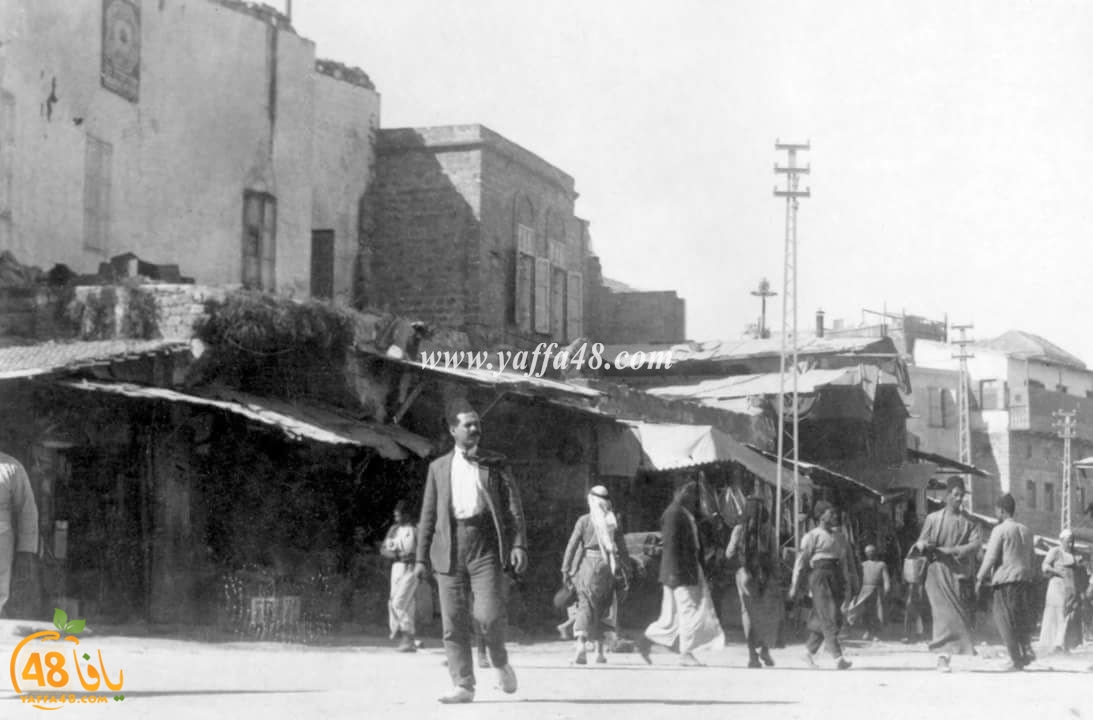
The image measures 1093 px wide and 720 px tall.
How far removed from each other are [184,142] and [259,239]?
1947 millimetres

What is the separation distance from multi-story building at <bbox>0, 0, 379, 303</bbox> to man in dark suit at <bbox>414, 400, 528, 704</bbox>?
9.68 metres

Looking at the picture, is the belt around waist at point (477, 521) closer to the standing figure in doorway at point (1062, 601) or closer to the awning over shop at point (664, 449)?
the awning over shop at point (664, 449)

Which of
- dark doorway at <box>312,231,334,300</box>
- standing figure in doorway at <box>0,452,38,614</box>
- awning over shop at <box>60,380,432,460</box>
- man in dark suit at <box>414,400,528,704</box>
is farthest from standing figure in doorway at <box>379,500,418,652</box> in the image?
dark doorway at <box>312,231,334,300</box>

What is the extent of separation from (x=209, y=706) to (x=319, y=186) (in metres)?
16.2

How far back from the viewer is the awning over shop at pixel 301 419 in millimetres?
12719

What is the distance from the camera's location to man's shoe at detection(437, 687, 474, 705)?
8.31 meters

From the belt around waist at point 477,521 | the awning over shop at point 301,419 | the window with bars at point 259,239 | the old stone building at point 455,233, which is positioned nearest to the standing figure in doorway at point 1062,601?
the awning over shop at point 301,419

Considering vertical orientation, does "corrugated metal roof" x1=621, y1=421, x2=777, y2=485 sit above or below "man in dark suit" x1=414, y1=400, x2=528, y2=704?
above

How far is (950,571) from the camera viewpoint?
41.6ft

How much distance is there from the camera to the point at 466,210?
24.0 metres

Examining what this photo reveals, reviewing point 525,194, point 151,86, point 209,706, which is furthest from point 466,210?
point 209,706

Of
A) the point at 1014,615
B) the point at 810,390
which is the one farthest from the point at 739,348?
the point at 1014,615

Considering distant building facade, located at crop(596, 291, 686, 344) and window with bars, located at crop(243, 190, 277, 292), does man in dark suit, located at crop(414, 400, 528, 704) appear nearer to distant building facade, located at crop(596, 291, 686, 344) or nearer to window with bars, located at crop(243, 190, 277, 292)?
window with bars, located at crop(243, 190, 277, 292)

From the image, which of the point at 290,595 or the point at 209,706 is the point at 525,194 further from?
the point at 209,706
